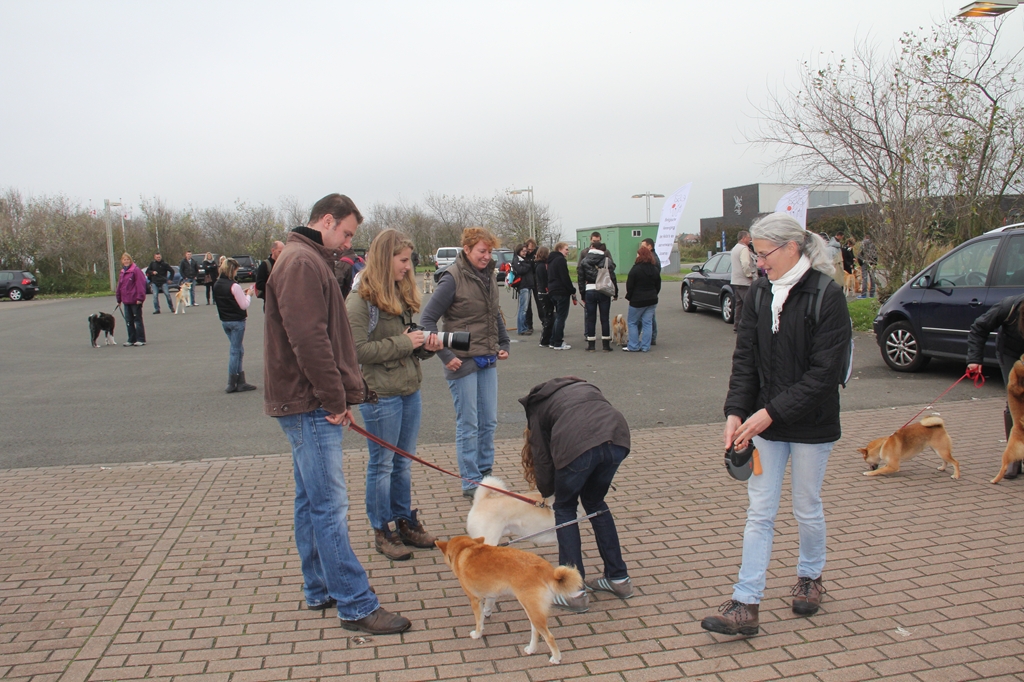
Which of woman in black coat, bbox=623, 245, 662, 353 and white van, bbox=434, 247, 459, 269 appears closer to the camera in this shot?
woman in black coat, bbox=623, 245, 662, 353

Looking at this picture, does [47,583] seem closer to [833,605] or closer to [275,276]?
[275,276]

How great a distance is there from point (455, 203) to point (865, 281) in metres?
43.7

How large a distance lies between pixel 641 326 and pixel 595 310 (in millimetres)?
873

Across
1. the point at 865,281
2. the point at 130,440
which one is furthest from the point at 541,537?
the point at 865,281

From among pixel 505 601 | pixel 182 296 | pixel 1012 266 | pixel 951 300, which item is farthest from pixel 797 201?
pixel 182 296

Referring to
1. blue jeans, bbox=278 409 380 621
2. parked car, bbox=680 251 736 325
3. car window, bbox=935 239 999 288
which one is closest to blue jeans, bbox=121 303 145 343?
parked car, bbox=680 251 736 325

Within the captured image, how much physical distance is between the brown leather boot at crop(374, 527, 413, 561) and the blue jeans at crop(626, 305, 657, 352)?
897cm

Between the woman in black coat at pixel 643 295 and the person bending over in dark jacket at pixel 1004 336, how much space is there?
6.81 meters

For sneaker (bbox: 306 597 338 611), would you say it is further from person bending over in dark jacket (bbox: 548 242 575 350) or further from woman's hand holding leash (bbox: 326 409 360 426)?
person bending over in dark jacket (bbox: 548 242 575 350)

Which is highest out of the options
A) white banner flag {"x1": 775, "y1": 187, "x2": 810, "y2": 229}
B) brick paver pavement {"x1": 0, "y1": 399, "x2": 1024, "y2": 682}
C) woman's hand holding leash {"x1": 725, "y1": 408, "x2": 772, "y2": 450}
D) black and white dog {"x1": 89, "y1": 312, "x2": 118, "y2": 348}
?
white banner flag {"x1": 775, "y1": 187, "x2": 810, "y2": 229}

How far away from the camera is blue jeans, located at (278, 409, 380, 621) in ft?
11.6

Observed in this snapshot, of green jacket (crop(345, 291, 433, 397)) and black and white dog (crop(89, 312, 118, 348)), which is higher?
green jacket (crop(345, 291, 433, 397))

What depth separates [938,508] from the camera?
516cm

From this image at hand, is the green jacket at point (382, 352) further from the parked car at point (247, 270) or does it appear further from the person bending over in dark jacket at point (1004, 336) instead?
the parked car at point (247, 270)
